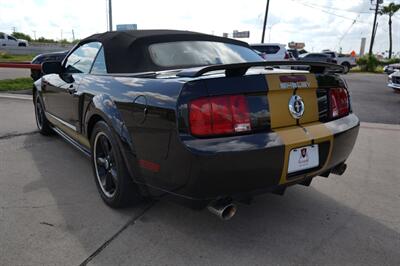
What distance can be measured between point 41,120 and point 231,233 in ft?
12.2

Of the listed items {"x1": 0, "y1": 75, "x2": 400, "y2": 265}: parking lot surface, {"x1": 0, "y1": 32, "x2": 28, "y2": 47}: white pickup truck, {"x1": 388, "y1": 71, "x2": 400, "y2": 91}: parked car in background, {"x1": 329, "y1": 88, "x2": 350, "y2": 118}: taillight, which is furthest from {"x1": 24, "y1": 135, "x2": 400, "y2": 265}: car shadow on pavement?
{"x1": 0, "y1": 32, "x2": 28, "y2": 47}: white pickup truck

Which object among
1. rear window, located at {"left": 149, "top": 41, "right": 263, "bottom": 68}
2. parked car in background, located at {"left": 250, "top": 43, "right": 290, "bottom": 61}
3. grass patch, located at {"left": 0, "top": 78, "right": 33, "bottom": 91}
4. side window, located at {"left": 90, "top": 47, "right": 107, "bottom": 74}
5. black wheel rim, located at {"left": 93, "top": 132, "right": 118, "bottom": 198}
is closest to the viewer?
black wheel rim, located at {"left": 93, "top": 132, "right": 118, "bottom": 198}

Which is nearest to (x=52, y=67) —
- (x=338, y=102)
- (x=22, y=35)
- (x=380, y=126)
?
(x=338, y=102)

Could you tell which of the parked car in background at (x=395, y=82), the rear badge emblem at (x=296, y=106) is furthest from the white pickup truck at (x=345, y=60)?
the rear badge emblem at (x=296, y=106)

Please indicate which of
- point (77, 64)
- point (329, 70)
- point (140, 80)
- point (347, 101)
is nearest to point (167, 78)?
point (140, 80)

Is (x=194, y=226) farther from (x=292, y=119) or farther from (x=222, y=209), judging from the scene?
(x=292, y=119)

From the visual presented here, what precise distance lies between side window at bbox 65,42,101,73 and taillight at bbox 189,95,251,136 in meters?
1.72

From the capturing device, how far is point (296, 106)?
2361mm

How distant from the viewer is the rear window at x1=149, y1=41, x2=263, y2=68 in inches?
118

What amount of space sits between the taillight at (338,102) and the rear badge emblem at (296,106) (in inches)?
15.2

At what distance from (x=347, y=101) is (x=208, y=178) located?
1517mm

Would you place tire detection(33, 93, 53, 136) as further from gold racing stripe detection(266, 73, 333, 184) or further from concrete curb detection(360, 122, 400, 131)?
concrete curb detection(360, 122, 400, 131)

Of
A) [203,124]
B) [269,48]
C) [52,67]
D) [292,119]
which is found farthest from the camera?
[269,48]

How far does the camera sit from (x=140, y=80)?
2.47 meters
